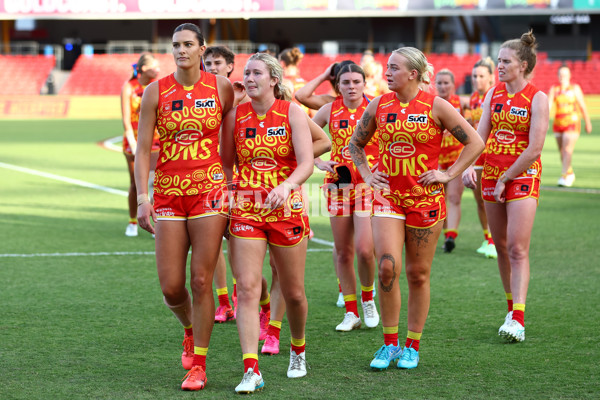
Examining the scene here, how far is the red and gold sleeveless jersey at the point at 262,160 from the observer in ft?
16.2

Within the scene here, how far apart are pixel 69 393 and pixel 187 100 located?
183 cm

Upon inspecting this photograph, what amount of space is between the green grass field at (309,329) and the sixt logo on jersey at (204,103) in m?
1.67

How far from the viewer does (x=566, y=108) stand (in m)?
15.3

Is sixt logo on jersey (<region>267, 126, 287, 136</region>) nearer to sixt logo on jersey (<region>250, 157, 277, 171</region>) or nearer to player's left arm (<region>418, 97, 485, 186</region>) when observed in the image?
sixt logo on jersey (<region>250, 157, 277, 171</region>)

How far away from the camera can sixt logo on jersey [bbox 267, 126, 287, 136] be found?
4.96 metres

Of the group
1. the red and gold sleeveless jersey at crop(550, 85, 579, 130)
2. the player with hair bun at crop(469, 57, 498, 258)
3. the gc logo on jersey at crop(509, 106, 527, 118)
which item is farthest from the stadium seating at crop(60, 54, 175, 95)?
the gc logo on jersey at crop(509, 106, 527, 118)

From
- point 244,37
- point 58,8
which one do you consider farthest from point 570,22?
point 58,8

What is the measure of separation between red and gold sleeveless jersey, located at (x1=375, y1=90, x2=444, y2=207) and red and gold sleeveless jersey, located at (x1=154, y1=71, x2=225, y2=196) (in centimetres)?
111

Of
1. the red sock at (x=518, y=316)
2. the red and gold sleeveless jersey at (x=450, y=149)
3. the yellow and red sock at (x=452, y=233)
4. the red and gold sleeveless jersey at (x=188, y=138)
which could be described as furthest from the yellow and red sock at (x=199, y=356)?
the red and gold sleeveless jersey at (x=450, y=149)

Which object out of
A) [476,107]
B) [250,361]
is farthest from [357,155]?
[476,107]

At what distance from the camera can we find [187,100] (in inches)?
193

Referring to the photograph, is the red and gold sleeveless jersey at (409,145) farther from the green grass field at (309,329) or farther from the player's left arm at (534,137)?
the green grass field at (309,329)

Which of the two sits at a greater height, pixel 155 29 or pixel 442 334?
pixel 155 29

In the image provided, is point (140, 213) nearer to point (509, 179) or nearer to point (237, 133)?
point (237, 133)
